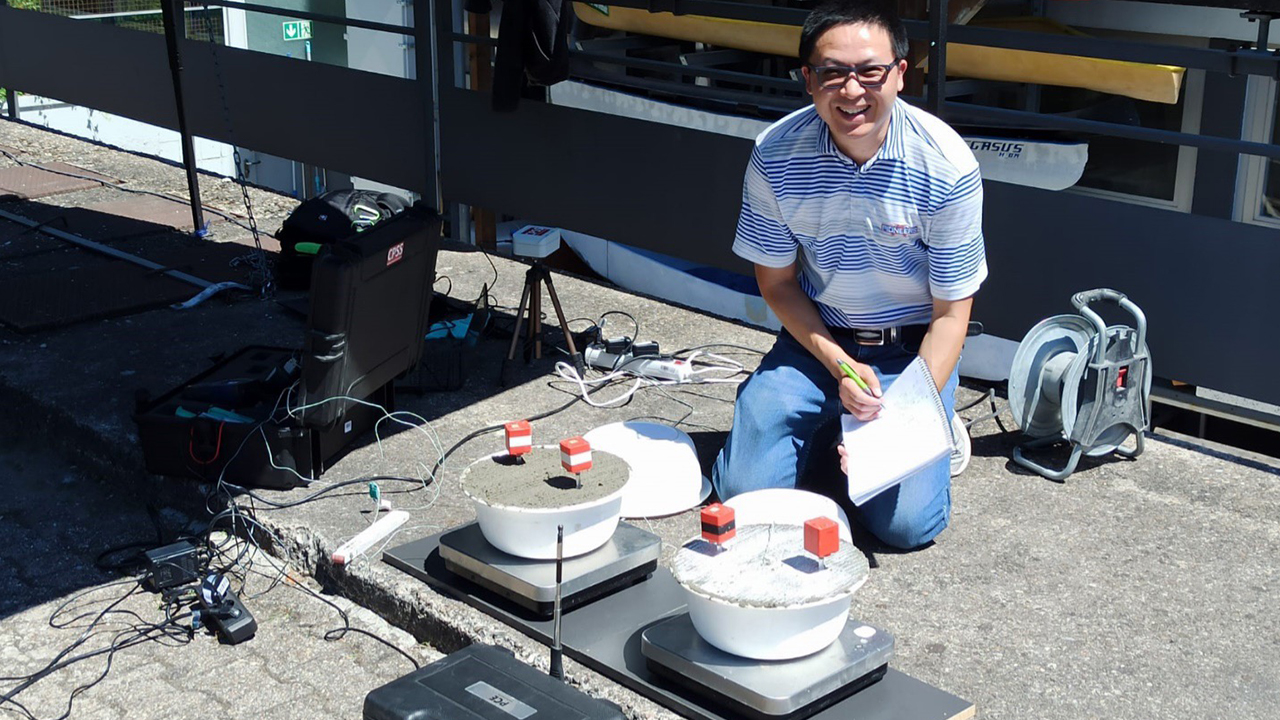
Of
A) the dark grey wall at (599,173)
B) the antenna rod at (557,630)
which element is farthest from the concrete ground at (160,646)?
the dark grey wall at (599,173)

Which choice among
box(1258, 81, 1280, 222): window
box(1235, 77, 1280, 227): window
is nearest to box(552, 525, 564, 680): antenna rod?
box(1235, 77, 1280, 227): window

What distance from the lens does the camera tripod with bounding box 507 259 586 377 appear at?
4929 millimetres

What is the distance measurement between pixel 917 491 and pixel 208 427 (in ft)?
7.26

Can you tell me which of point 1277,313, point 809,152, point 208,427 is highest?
point 809,152

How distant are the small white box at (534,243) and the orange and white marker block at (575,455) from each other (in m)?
1.73

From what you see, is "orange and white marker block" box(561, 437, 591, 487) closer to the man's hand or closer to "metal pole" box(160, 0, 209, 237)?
the man's hand

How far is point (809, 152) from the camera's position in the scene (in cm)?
365

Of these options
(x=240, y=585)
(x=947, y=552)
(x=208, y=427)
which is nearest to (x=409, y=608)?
(x=240, y=585)

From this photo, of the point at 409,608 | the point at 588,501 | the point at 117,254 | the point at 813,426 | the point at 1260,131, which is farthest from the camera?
the point at 1260,131

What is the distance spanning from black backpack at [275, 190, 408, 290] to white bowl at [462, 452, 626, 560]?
2.95m

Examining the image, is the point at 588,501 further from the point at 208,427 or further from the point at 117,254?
the point at 117,254

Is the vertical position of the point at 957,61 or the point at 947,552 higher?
the point at 957,61

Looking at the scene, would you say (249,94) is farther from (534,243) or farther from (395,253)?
(395,253)

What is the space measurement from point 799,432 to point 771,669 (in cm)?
112
